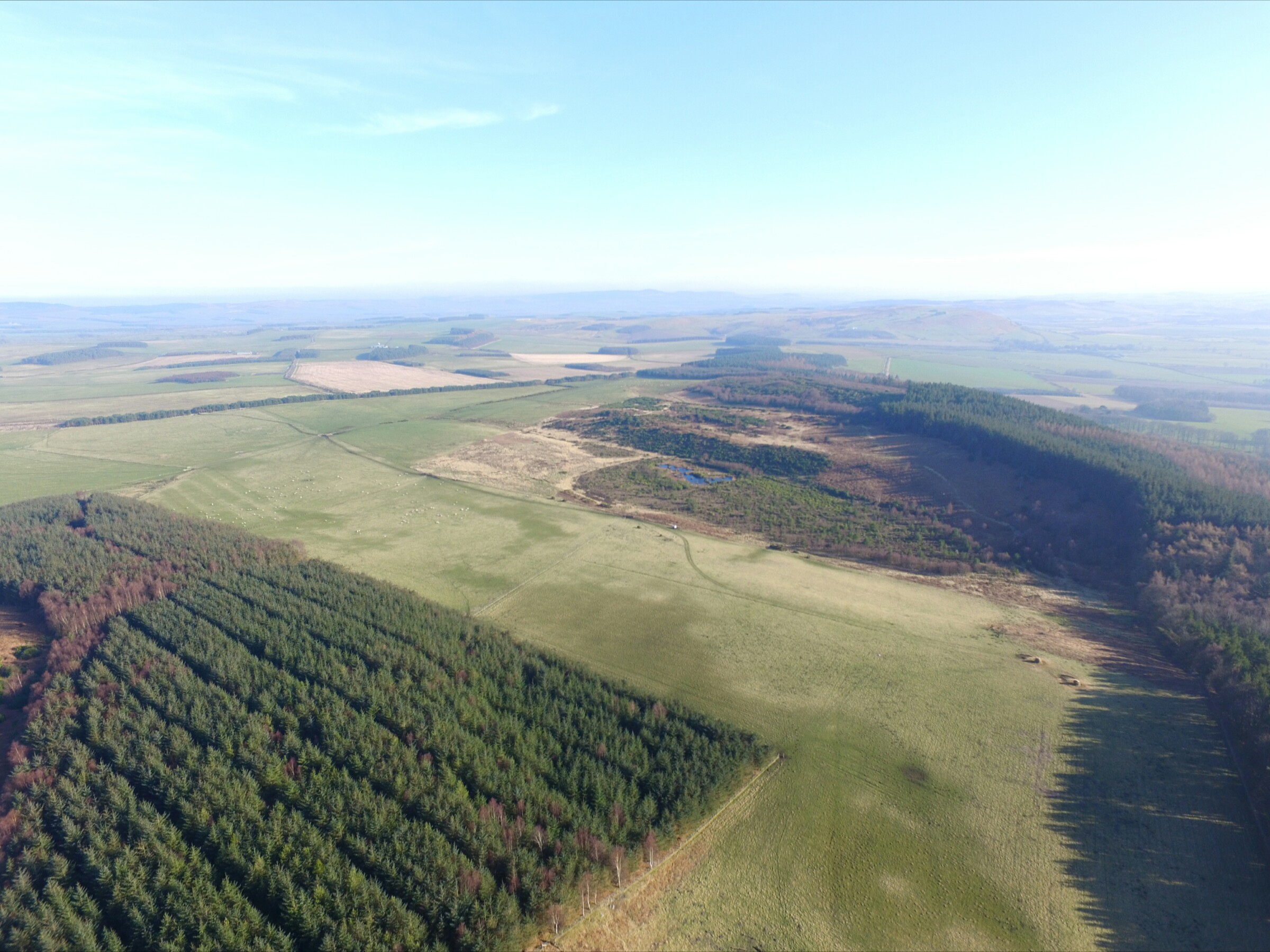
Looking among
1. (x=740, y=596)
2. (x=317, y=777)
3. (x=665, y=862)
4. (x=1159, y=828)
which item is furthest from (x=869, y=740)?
(x=317, y=777)

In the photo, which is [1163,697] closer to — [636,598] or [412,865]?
[636,598]

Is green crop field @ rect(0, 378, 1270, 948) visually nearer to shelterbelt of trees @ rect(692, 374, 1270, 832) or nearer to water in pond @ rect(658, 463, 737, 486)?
A: shelterbelt of trees @ rect(692, 374, 1270, 832)

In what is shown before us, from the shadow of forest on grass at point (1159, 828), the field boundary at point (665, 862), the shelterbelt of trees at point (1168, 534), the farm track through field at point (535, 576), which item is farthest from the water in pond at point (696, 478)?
the field boundary at point (665, 862)

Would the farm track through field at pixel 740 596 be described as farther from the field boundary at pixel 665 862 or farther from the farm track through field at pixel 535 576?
the field boundary at pixel 665 862

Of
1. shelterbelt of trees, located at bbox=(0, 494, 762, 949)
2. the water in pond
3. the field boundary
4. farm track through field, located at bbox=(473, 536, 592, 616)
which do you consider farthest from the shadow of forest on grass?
the water in pond

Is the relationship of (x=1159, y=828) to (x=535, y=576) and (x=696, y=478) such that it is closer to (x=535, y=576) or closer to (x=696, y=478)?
(x=535, y=576)

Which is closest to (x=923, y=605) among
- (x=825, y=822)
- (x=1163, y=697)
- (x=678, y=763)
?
(x=1163, y=697)

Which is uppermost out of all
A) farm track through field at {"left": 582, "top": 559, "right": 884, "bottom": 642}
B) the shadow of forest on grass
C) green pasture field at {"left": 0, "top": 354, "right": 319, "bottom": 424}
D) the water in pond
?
green pasture field at {"left": 0, "top": 354, "right": 319, "bottom": 424}
